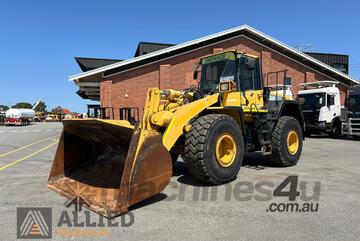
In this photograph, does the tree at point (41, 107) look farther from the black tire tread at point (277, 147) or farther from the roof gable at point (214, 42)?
the black tire tread at point (277, 147)

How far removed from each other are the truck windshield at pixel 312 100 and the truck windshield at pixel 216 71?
436 inches

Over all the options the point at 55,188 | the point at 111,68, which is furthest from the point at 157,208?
the point at 111,68

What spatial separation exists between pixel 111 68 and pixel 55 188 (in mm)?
12153

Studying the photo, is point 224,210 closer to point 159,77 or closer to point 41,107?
point 159,77

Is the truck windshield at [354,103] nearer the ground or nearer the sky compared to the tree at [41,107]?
nearer the ground

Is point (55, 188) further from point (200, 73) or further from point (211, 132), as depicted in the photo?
point (200, 73)

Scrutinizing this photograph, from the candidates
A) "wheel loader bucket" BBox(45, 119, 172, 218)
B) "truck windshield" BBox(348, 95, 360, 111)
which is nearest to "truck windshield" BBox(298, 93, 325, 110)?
"truck windshield" BBox(348, 95, 360, 111)

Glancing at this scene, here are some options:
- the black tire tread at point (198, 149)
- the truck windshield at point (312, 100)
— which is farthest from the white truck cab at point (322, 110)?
the black tire tread at point (198, 149)

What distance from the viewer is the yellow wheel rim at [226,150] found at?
471 cm

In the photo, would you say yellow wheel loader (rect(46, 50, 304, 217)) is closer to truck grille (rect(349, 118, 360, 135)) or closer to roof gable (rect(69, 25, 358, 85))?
truck grille (rect(349, 118, 360, 135))

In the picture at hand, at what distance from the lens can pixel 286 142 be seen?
642cm

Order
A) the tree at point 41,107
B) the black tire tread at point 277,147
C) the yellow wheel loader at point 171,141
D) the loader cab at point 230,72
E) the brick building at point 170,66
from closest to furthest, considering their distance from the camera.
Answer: the yellow wheel loader at point 171,141 < the loader cab at point 230,72 < the black tire tread at point 277,147 < the brick building at point 170,66 < the tree at point 41,107

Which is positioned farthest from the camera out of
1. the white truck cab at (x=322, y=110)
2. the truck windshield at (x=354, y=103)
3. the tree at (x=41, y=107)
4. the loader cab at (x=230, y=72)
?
the tree at (x=41, y=107)

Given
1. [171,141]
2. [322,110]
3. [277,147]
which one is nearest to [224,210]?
[171,141]
